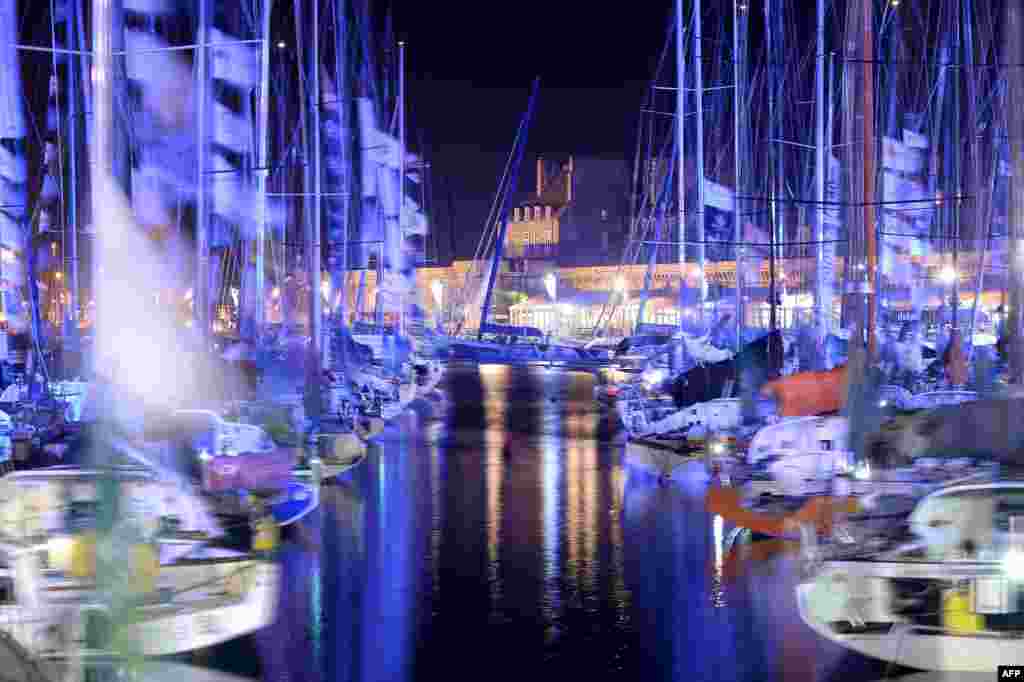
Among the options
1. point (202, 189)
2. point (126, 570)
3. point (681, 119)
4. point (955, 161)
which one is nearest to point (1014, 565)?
point (126, 570)

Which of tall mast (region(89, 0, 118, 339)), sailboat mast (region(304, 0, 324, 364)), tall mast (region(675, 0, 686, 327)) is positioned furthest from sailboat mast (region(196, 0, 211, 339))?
tall mast (region(675, 0, 686, 327))

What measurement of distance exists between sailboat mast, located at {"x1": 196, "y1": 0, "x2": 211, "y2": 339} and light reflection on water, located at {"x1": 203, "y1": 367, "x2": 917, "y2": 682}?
4277 mm

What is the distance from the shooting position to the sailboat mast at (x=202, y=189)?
27.4 m

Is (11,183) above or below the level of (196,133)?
below

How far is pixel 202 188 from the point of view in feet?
97.9

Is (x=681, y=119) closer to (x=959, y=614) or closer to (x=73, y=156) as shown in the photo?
(x=73, y=156)

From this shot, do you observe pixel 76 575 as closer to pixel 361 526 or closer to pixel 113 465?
pixel 113 465

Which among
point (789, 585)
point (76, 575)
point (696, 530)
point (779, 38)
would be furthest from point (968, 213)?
point (76, 575)

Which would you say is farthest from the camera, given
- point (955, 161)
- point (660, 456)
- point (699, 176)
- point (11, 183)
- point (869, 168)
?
point (699, 176)

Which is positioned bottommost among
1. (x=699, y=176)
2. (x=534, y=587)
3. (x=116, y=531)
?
(x=534, y=587)

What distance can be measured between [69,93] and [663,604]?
2383 cm

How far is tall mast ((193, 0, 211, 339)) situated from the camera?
2736cm

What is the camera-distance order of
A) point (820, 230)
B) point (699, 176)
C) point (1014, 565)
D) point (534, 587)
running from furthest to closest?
point (699, 176) < point (820, 230) < point (534, 587) < point (1014, 565)

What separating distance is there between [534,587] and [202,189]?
1533 centimetres
